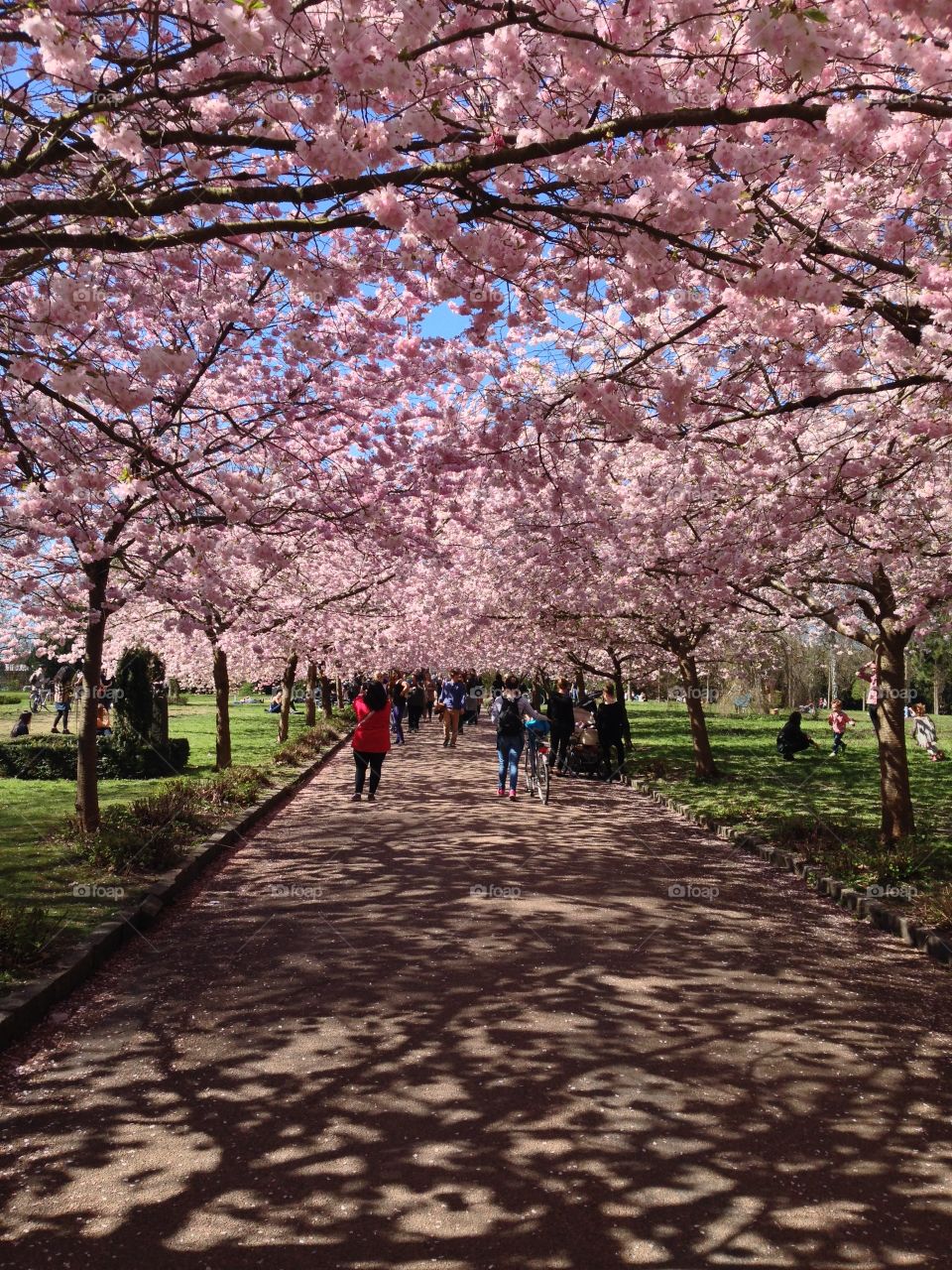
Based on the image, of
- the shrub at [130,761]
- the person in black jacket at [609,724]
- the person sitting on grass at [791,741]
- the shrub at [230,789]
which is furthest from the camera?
the person sitting on grass at [791,741]

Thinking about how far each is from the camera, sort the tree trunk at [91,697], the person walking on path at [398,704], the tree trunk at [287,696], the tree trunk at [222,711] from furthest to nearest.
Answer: the person walking on path at [398,704] < the tree trunk at [287,696] < the tree trunk at [222,711] < the tree trunk at [91,697]

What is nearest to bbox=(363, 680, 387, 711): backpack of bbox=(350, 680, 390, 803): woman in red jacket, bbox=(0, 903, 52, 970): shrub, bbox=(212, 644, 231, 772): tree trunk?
bbox=(350, 680, 390, 803): woman in red jacket

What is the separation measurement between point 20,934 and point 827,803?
41.0ft

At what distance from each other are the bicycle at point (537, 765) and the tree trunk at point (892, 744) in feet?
19.6

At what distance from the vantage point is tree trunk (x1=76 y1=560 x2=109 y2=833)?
9.78 m

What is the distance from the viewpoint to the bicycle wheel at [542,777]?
15.5 meters

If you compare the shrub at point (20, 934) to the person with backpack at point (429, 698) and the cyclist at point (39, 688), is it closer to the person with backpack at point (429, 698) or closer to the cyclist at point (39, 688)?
the cyclist at point (39, 688)

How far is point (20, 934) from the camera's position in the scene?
20.3 feet

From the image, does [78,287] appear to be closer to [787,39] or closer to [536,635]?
[787,39]

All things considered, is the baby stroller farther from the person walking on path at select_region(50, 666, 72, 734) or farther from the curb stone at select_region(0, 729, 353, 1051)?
the person walking on path at select_region(50, 666, 72, 734)

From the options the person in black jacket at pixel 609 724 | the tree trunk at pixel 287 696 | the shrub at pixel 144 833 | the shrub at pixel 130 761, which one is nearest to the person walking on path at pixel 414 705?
the tree trunk at pixel 287 696

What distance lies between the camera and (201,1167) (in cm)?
367

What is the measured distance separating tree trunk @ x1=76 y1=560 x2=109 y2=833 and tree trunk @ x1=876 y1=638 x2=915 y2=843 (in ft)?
27.4

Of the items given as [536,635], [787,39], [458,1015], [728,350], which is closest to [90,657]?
[458,1015]
